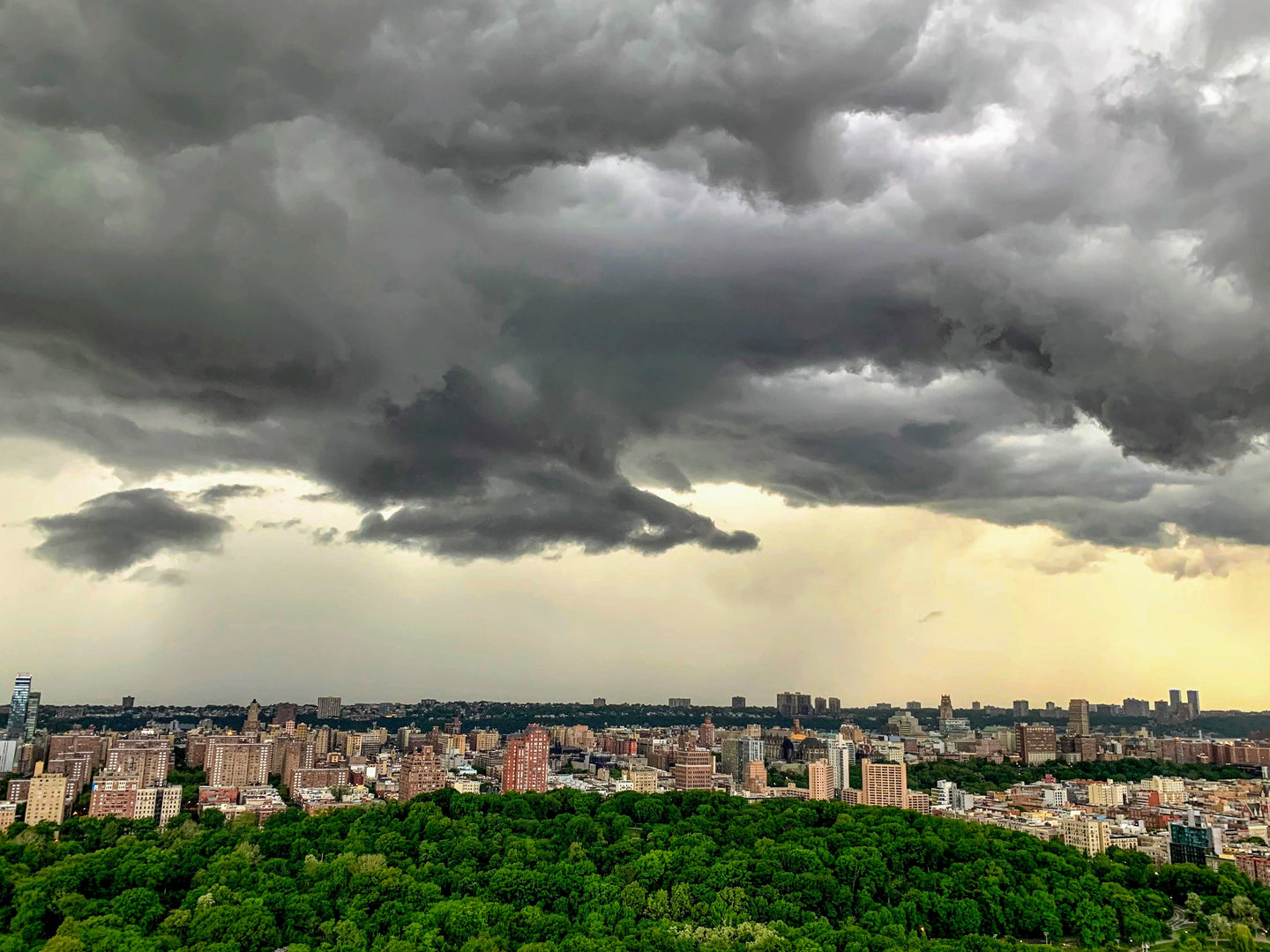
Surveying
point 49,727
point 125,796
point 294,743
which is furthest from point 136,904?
→ point 49,727

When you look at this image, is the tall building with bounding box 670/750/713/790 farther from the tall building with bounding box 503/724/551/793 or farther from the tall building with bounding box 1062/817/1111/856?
the tall building with bounding box 1062/817/1111/856

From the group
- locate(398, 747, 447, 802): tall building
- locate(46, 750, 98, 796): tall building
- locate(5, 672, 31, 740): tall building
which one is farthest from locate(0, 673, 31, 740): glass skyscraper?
locate(398, 747, 447, 802): tall building

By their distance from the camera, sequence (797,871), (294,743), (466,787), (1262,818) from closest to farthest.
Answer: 1. (797,871)
2. (1262,818)
3. (466,787)
4. (294,743)

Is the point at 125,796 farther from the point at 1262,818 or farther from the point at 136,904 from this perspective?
the point at 1262,818

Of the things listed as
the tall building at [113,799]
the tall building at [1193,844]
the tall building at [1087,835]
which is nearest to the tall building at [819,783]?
the tall building at [1087,835]

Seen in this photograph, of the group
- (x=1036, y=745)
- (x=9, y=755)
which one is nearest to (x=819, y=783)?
(x=1036, y=745)

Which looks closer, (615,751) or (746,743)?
(746,743)

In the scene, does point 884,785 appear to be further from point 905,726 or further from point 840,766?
point 905,726
